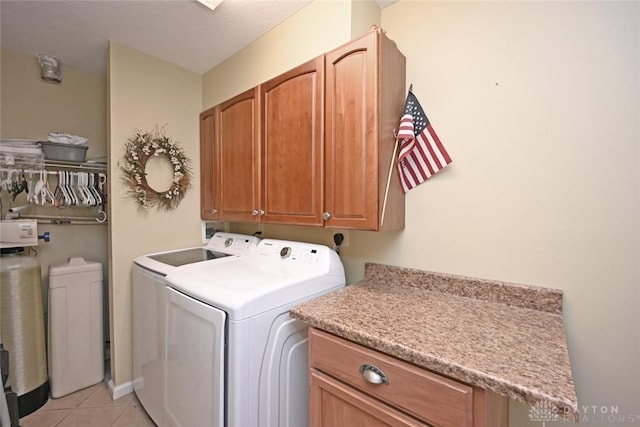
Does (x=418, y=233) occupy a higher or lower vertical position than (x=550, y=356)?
higher

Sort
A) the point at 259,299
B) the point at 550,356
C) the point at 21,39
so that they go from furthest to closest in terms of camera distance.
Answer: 1. the point at 21,39
2. the point at 259,299
3. the point at 550,356

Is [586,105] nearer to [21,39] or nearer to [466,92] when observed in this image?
[466,92]

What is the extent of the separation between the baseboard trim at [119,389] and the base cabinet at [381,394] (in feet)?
5.60

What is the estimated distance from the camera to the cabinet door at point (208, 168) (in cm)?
212

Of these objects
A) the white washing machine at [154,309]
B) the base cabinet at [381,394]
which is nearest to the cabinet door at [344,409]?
the base cabinet at [381,394]

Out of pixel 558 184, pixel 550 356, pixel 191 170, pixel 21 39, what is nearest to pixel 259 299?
pixel 550 356

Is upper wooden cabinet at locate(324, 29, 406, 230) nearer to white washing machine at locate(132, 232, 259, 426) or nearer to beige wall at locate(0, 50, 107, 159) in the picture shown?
white washing machine at locate(132, 232, 259, 426)

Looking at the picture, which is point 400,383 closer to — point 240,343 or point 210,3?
point 240,343

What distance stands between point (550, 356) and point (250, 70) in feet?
7.19

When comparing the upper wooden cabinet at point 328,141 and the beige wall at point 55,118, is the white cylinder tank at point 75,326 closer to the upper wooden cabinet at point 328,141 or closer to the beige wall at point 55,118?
the beige wall at point 55,118

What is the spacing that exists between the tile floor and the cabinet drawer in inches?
59.8

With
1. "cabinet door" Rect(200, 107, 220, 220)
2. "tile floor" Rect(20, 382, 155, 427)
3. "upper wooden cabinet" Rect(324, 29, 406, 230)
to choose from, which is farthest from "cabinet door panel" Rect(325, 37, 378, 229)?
"tile floor" Rect(20, 382, 155, 427)

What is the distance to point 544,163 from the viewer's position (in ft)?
3.58

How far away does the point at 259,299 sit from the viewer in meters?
1.12
